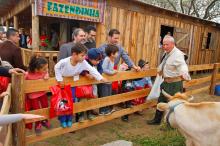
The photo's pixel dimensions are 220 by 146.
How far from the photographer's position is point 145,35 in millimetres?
9898

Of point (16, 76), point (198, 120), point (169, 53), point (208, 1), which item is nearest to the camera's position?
point (198, 120)

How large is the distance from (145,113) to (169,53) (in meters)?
1.96

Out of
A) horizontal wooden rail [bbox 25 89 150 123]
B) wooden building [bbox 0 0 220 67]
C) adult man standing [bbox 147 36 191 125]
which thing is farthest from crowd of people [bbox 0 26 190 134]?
wooden building [bbox 0 0 220 67]

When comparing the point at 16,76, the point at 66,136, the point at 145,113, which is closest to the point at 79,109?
the point at 66,136

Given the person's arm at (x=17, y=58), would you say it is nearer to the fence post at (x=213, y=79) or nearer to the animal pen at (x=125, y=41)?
the animal pen at (x=125, y=41)

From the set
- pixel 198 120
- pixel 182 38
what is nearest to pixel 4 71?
pixel 198 120

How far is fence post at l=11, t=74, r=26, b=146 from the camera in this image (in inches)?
122

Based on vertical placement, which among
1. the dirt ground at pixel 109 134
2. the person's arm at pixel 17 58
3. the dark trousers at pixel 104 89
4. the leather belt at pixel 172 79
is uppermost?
the person's arm at pixel 17 58

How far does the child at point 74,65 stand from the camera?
11.5ft

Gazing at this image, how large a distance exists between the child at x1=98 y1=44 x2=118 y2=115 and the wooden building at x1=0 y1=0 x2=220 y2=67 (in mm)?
3026

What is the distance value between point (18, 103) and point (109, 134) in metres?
2.01

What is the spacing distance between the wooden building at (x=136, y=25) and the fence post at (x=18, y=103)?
3.75m

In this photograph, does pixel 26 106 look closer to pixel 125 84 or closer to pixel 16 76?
pixel 16 76

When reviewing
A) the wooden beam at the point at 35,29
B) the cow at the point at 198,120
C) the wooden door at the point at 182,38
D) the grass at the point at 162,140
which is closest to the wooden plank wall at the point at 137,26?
the wooden door at the point at 182,38
